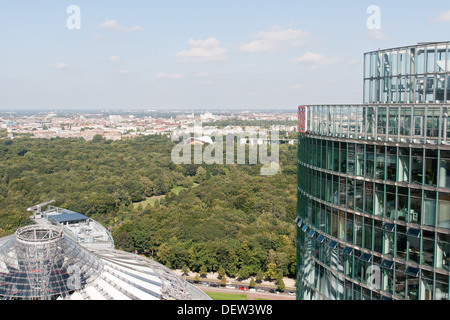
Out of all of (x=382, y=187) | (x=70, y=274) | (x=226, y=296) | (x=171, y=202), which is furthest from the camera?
(x=171, y=202)

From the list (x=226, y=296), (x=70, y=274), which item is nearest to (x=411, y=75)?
(x=70, y=274)

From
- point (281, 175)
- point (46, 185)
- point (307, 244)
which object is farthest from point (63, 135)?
point (307, 244)

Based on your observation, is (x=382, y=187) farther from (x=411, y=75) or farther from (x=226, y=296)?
(x=226, y=296)

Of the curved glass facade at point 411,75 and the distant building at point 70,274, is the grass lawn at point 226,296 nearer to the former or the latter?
the distant building at point 70,274

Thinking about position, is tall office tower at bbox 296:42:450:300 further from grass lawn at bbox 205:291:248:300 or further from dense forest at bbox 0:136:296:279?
dense forest at bbox 0:136:296:279

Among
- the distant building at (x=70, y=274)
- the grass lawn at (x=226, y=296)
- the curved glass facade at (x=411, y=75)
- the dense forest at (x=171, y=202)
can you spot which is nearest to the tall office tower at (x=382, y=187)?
the curved glass facade at (x=411, y=75)
